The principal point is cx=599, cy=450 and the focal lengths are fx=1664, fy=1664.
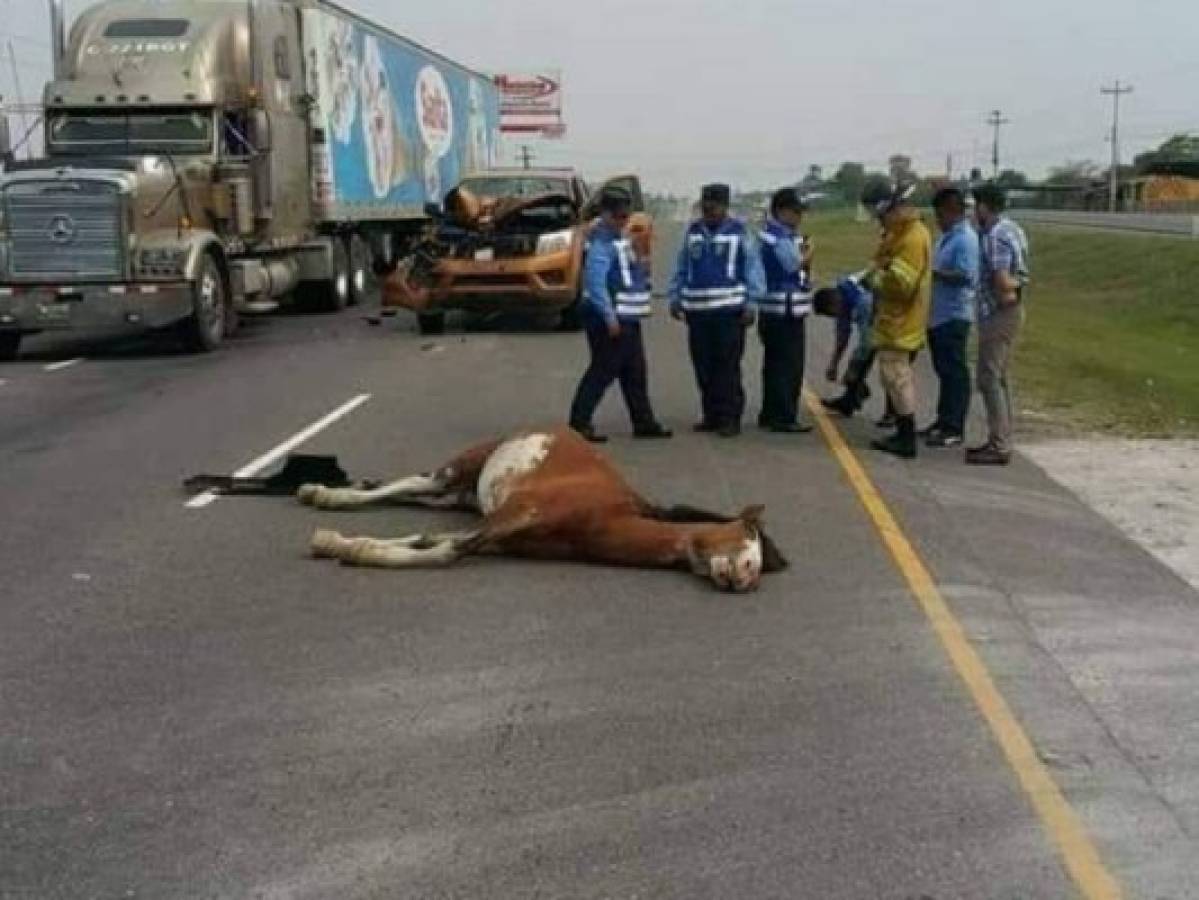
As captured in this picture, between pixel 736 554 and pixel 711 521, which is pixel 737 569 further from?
pixel 711 521

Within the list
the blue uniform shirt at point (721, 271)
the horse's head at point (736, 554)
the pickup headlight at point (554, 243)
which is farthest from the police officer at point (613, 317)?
the pickup headlight at point (554, 243)

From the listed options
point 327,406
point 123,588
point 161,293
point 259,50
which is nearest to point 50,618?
point 123,588

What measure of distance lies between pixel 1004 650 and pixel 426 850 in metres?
2.77

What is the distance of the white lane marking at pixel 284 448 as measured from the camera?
9328mm

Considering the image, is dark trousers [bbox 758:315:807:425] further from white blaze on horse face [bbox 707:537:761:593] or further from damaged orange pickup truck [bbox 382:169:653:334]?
damaged orange pickup truck [bbox 382:169:653:334]

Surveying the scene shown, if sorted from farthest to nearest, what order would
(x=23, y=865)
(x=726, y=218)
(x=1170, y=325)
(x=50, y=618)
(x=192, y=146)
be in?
1. (x=1170, y=325)
2. (x=192, y=146)
3. (x=726, y=218)
4. (x=50, y=618)
5. (x=23, y=865)

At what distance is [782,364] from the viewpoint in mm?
11688

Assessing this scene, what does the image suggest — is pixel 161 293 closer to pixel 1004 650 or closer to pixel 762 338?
pixel 762 338

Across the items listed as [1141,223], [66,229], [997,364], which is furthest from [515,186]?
[1141,223]

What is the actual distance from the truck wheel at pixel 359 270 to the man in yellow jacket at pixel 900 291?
16207 millimetres

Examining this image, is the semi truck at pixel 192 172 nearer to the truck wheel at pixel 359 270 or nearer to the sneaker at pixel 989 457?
the truck wheel at pixel 359 270

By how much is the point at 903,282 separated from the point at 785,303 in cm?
137

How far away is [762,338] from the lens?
39.1 feet

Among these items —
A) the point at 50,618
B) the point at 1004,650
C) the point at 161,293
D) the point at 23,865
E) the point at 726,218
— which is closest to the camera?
the point at 23,865
